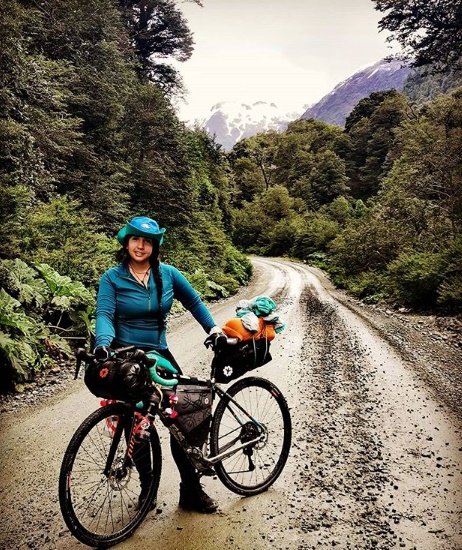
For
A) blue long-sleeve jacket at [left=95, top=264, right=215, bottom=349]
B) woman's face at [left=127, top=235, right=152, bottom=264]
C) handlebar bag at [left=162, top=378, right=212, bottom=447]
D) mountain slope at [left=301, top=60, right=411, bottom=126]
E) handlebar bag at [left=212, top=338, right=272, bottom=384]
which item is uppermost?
mountain slope at [left=301, top=60, right=411, bottom=126]

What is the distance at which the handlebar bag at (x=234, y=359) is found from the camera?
2984 millimetres

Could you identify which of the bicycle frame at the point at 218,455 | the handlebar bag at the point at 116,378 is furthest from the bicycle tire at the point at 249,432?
the handlebar bag at the point at 116,378

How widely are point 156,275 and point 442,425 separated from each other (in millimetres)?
3788

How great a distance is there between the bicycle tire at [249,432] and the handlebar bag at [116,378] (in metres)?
0.96

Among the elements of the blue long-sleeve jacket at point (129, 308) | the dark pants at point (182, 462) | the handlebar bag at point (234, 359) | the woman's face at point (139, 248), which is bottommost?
the dark pants at point (182, 462)

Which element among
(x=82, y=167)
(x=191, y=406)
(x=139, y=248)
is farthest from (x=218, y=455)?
(x=82, y=167)

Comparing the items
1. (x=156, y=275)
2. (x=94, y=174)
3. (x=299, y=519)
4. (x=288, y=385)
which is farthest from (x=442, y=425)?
(x=94, y=174)

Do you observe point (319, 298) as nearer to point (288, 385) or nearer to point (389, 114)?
point (288, 385)

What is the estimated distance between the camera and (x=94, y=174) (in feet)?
45.6

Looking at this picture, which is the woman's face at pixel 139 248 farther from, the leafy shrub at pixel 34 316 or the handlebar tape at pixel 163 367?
the leafy shrub at pixel 34 316

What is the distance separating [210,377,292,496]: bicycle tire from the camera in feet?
10.1

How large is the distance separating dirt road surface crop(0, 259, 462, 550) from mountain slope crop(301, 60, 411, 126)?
153455 millimetres

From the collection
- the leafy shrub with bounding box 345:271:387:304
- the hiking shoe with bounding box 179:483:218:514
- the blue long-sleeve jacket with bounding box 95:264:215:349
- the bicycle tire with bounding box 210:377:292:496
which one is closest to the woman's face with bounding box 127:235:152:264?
the blue long-sleeve jacket with bounding box 95:264:215:349

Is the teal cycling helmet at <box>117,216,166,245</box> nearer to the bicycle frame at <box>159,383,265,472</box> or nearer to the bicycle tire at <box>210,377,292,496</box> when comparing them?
the bicycle frame at <box>159,383,265,472</box>
